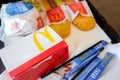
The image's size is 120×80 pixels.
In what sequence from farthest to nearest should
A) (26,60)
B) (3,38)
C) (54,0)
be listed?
(54,0)
(3,38)
(26,60)

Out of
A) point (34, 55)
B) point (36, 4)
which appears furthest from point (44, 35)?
point (36, 4)

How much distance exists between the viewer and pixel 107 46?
0.57 meters

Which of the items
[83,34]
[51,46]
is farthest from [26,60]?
[83,34]

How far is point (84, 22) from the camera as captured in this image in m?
0.61

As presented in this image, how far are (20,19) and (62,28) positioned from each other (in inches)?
5.2

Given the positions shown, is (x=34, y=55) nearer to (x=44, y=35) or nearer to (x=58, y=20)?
(x=44, y=35)

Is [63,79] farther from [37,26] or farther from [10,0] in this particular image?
[10,0]

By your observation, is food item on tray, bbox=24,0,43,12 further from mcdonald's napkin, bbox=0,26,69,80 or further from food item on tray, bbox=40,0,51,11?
mcdonald's napkin, bbox=0,26,69,80

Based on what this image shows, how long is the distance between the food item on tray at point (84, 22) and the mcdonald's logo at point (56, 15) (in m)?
0.05

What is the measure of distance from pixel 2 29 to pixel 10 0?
0.13m

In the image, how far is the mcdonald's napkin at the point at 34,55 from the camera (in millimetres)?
453

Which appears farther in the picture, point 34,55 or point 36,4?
point 36,4

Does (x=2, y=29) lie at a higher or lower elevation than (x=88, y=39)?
higher

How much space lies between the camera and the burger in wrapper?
1.91ft
